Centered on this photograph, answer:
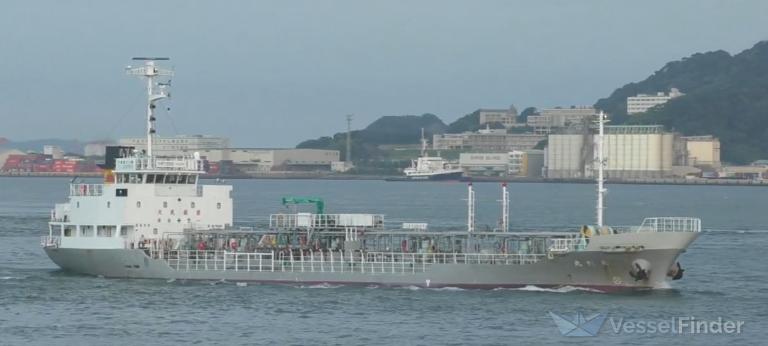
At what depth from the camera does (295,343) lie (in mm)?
45469

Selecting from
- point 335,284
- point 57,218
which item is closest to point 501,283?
point 335,284

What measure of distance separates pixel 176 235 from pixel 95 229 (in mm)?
3446

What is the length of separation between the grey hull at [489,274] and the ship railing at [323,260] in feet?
0.64

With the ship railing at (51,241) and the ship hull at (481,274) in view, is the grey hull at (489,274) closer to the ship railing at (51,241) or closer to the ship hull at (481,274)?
the ship hull at (481,274)

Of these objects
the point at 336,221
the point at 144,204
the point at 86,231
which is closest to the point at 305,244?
the point at 336,221

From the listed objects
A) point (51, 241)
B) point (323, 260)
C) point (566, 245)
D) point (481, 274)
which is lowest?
point (481, 274)

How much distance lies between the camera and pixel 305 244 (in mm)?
59688

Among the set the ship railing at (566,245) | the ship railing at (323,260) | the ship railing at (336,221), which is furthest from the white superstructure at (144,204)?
the ship railing at (566,245)

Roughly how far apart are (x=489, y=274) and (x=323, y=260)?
6.85 m

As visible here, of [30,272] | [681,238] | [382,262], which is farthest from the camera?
[30,272]

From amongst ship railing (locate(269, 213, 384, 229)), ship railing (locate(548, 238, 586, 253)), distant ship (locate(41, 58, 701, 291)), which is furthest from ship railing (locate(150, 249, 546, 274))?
ship railing (locate(269, 213, 384, 229))

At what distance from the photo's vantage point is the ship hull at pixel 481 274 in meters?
54.6

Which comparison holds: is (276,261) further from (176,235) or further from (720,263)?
(720,263)

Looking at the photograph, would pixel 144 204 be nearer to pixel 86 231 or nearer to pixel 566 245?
pixel 86 231
